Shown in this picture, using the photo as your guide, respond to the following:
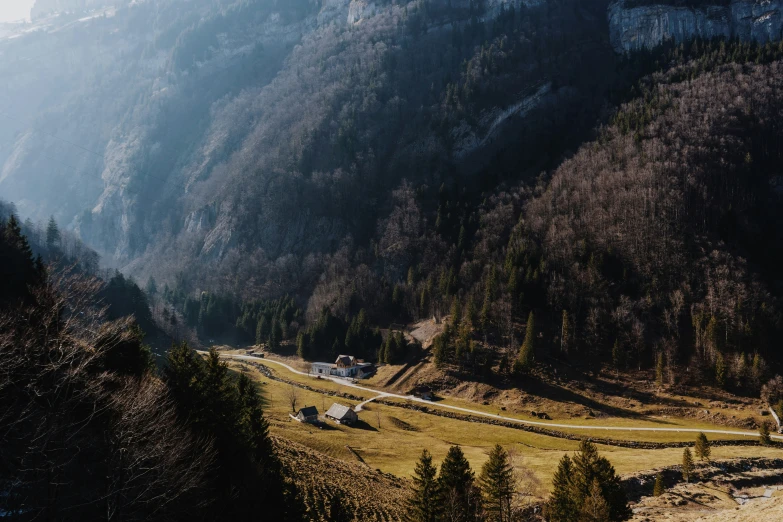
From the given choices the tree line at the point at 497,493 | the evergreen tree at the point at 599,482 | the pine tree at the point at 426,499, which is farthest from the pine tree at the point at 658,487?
the pine tree at the point at 426,499

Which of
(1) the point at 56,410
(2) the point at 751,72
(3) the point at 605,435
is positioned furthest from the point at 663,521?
(2) the point at 751,72

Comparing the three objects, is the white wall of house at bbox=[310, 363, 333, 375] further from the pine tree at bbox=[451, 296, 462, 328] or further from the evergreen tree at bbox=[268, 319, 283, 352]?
the pine tree at bbox=[451, 296, 462, 328]

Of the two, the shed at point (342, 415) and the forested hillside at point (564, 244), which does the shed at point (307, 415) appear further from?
the forested hillside at point (564, 244)

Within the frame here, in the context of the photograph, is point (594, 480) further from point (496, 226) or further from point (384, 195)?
point (384, 195)

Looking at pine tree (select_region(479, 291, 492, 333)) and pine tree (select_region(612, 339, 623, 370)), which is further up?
pine tree (select_region(479, 291, 492, 333))

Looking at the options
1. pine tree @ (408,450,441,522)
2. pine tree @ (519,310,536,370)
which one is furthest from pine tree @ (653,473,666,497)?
pine tree @ (519,310,536,370)

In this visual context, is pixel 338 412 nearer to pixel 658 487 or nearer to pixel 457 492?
pixel 658 487
